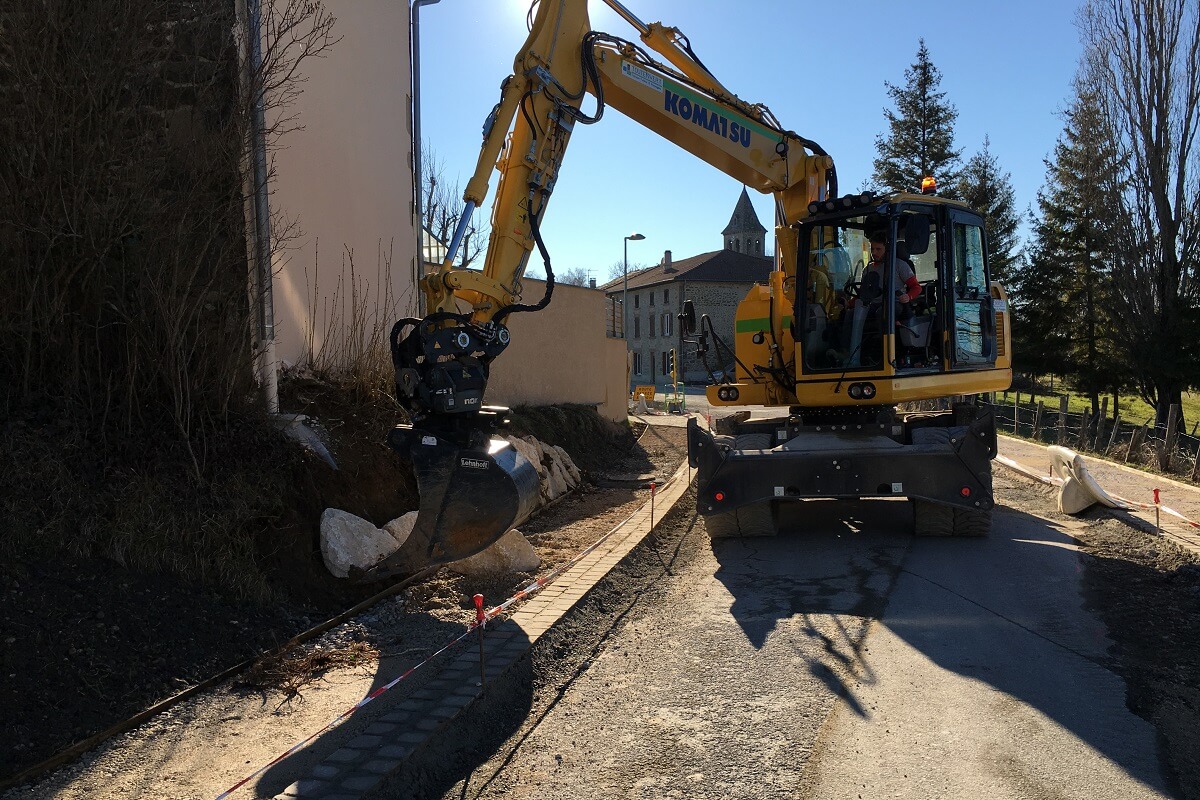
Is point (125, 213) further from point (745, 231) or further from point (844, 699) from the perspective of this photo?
point (745, 231)

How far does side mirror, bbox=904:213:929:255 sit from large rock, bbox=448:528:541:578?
4300 millimetres

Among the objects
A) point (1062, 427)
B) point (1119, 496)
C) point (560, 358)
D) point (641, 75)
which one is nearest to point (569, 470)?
point (560, 358)

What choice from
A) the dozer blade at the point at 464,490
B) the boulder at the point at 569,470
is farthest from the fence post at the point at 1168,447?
the dozer blade at the point at 464,490

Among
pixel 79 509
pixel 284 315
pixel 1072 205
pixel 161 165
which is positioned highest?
pixel 1072 205

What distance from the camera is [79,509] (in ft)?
17.3

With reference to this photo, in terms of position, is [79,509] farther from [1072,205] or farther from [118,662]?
[1072,205]

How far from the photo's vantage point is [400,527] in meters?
6.87

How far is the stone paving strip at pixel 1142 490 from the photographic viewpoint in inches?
326

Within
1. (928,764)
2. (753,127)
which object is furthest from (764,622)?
(753,127)

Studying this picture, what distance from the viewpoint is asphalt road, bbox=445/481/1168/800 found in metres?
3.79

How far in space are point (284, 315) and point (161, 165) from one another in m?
2.68

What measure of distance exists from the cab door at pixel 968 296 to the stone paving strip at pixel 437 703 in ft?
14.1

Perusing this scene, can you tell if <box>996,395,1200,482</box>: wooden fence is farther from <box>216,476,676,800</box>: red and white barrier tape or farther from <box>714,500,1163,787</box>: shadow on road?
<box>216,476,676,800</box>: red and white barrier tape

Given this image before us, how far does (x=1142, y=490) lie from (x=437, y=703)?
33.3 feet
